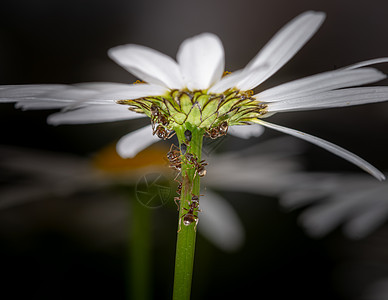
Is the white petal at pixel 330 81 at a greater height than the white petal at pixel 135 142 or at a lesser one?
lesser

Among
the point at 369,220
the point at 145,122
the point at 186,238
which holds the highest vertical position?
the point at 145,122

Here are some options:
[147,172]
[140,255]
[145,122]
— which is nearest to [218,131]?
[140,255]

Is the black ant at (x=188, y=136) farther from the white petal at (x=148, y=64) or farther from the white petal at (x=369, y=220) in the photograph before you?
the white petal at (x=369, y=220)

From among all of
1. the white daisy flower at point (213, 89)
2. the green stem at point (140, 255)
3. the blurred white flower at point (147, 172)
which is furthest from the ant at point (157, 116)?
the blurred white flower at point (147, 172)

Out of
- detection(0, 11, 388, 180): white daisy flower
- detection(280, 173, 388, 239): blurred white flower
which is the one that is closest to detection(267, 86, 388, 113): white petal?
detection(0, 11, 388, 180): white daisy flower

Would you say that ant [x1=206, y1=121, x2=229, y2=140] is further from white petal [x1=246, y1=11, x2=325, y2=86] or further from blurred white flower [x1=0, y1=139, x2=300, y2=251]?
blurred white flower [x1=0, y1=139, x2=300, y2=251]

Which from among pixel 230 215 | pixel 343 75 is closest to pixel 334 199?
pixel 230 215

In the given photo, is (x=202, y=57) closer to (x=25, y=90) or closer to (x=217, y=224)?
(x=25, y=90)
